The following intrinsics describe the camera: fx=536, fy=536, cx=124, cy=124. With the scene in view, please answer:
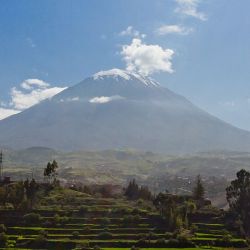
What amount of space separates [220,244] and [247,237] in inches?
348

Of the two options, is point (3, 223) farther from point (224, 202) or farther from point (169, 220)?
point (224, 202)

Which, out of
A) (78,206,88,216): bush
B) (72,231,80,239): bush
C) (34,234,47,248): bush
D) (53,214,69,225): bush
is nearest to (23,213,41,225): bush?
(53,214,69,225): bush

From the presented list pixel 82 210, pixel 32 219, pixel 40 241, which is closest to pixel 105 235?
pixel 40 241

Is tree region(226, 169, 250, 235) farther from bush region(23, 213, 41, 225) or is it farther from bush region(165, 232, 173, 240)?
bush region(23, 213, 41, 225)

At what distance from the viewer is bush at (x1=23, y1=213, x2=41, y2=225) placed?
259ft

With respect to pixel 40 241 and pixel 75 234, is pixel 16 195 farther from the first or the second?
pixel 40 241

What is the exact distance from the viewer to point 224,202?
170 meters

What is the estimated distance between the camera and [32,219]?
79.3 meters

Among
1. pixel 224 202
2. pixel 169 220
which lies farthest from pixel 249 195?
pixel 224 202

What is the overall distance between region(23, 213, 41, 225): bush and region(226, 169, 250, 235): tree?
3173 centimetres

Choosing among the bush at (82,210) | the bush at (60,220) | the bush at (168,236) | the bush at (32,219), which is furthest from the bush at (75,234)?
the bush at (168,236)

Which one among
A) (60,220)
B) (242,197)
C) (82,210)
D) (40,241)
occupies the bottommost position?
(40,241)

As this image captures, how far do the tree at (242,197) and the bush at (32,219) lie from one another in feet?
104

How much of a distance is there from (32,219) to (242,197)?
35.7 m
